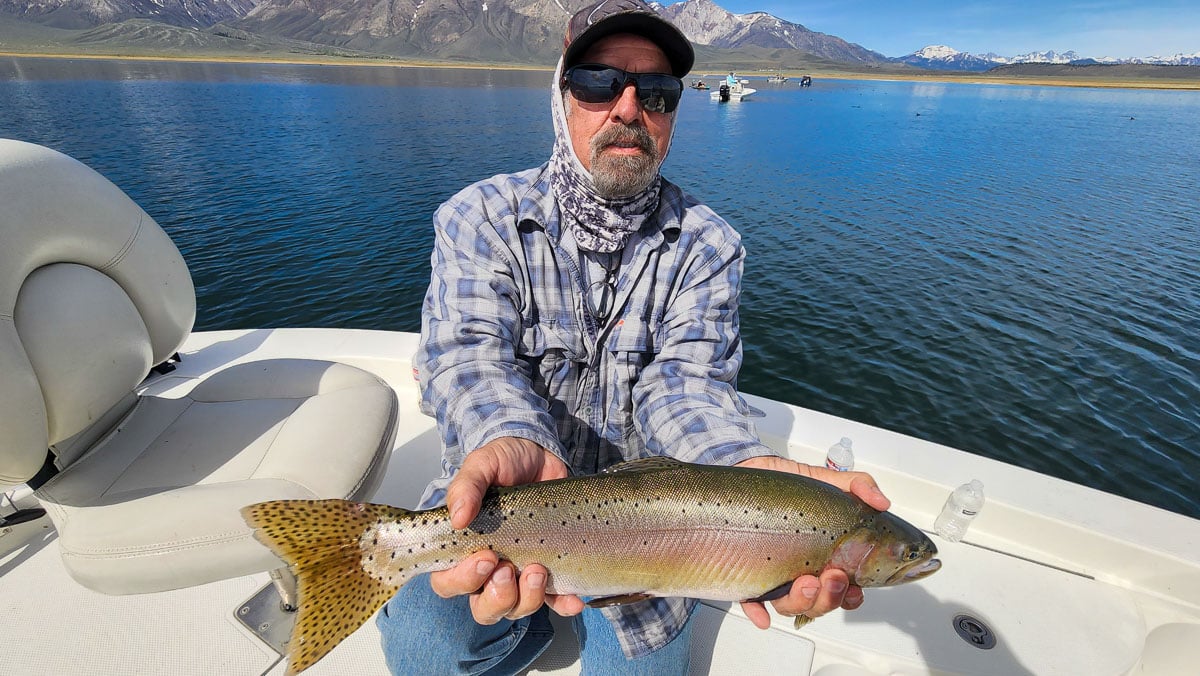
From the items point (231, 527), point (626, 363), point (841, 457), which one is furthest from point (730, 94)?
point (231, 527)

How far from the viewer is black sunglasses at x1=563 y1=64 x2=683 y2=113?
2914mm

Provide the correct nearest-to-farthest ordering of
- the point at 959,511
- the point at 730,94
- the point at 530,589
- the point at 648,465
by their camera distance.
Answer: the point at 530,589 → the point at 648,465 → the point at 959,511 → the point at 730,94

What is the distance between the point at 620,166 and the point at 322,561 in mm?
2380

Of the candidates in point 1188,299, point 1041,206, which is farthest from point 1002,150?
point 1188,299

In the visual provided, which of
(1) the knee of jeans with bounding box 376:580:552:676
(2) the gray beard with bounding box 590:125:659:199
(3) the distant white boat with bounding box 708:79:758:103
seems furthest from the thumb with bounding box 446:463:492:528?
(3) the distant white boat with bounding box 708:79:758:103

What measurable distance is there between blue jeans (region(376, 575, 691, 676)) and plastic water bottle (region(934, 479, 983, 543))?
2.23m

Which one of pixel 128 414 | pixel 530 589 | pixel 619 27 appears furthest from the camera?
pixel 128 414

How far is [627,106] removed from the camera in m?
2.93

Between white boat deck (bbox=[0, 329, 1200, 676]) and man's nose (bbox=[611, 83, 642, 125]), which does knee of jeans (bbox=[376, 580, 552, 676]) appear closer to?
white boat deck (bbox=[0, 329, 1200, 676])

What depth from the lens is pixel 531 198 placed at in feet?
10.3

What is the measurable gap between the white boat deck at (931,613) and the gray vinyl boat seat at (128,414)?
16.2 inches

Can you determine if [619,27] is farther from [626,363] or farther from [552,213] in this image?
[626,363]

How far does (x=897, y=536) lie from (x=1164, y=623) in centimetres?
249

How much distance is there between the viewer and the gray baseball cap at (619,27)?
2795 mm
